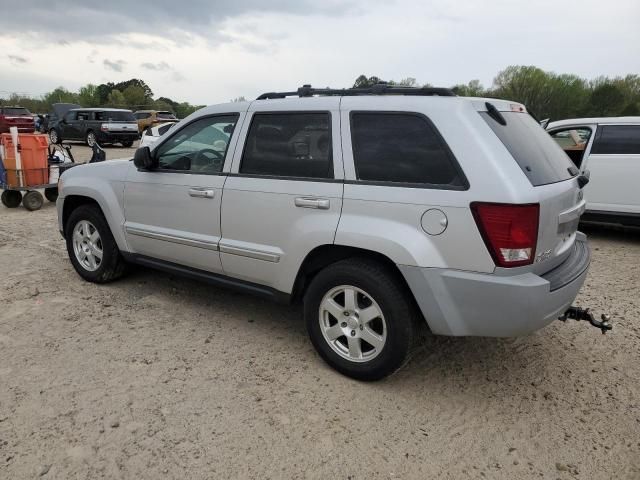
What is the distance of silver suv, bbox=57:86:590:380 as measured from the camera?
8.51ft

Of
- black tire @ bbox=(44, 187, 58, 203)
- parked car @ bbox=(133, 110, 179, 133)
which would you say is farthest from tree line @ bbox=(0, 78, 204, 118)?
black tire @ bbox=(44, 187, 58, 203)

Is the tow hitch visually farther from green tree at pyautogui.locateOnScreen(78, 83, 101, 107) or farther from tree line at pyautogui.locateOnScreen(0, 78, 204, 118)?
green tree at pyautogui.locateOnScreen(78, 83, 101, 107)

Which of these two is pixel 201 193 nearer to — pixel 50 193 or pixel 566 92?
pixel 50 193

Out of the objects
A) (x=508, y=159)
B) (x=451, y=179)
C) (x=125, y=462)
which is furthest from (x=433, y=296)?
(x=125, y=462)

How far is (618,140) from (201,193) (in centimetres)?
604

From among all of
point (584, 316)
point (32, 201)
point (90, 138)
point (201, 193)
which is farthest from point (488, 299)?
point (90, 138)

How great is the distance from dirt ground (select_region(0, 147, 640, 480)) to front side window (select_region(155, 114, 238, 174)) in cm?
126

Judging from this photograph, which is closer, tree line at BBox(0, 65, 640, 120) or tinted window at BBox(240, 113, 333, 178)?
tinted window at BBox(240, 113, 333, 178)

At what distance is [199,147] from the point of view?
387cm

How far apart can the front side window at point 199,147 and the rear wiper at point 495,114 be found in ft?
5.98

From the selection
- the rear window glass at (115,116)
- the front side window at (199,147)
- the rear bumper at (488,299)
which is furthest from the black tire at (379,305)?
the rear window glass at (115,116)

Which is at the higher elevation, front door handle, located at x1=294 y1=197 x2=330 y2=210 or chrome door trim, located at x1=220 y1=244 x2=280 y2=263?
front door handle, located at x1=294 y1=197 x2=330 y2=210

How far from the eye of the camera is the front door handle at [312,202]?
3.05 m

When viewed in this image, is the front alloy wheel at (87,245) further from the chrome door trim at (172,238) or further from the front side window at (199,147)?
the front side window at (199,147)
